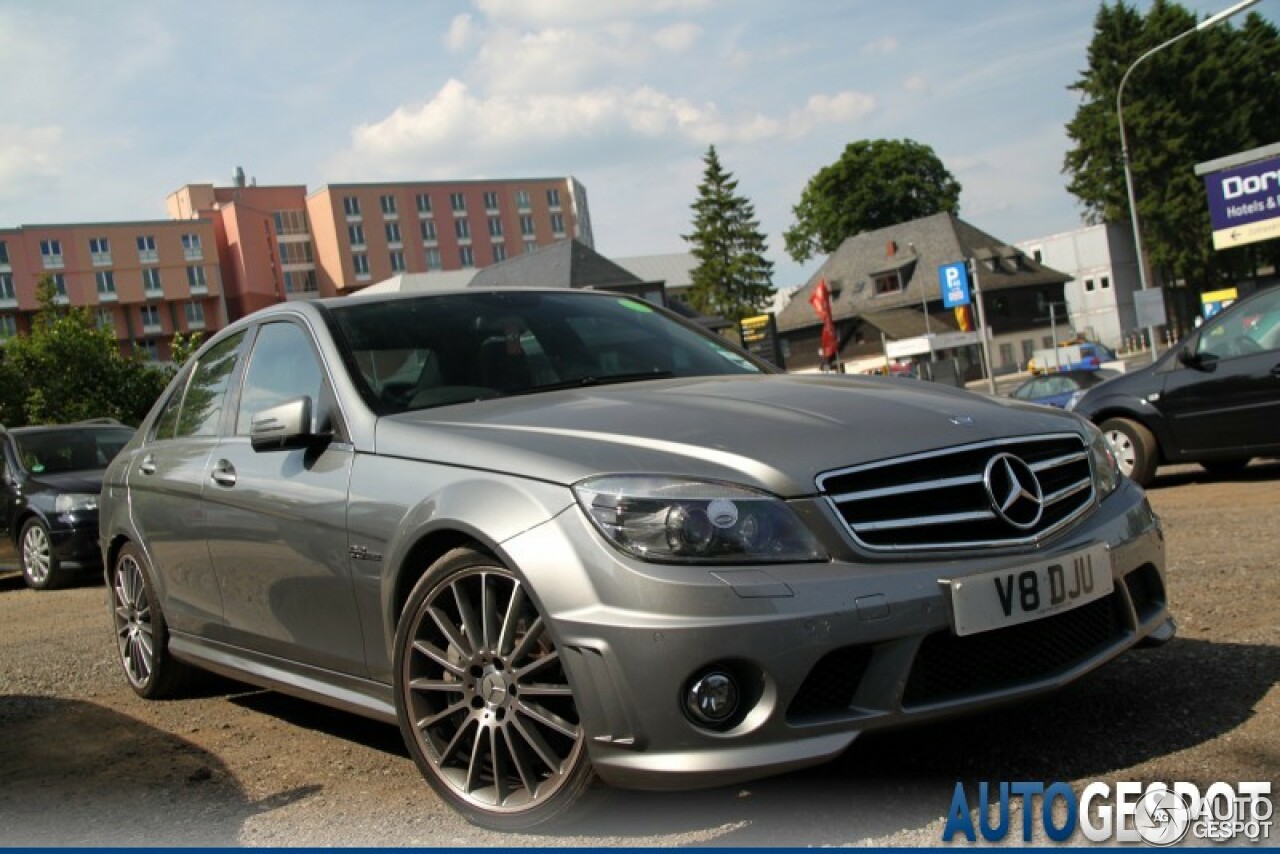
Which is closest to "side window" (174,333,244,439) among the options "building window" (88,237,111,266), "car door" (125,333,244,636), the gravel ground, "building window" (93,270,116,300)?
"car door" (125,333,244,636)

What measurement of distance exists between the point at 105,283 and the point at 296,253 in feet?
54.5

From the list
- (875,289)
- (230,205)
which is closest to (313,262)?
(230,205)

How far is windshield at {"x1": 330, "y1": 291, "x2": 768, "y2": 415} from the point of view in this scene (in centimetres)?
428

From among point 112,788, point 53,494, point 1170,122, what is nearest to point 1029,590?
point 112,788

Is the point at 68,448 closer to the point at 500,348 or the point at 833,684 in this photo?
the point at 500,348

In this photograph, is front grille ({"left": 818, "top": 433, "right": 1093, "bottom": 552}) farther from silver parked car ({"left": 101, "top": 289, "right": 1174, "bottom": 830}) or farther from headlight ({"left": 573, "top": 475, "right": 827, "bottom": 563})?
headlight ({"left": 573, "top": 475, "right": 827, "bottom": 563})

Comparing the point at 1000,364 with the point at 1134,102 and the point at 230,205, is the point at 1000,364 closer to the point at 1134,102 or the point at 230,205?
the point at 1134,102

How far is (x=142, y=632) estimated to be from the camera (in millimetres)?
5711

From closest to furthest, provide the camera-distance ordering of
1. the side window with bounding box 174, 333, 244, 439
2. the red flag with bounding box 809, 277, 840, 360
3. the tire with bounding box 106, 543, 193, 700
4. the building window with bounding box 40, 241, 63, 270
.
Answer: the side window with bounding box 174, 333, 244, 439, the tire with bounding box 106, 543, 193, 700, the red flag with bounding box 809, 277, 840, 360, the building window with bounding box 40, 241, 63, 270

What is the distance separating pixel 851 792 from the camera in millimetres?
3459

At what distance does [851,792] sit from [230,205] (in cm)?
10703

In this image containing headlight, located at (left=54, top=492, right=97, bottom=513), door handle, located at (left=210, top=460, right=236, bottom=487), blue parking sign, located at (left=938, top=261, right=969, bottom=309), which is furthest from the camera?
blue parking sign, located at (left=938, top=261, right=969, bottom=309)

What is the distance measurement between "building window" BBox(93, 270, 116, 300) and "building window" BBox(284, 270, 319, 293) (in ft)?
47.4

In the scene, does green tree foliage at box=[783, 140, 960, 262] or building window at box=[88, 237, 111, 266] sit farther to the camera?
building window at box=[88, 237, 111, 266]
